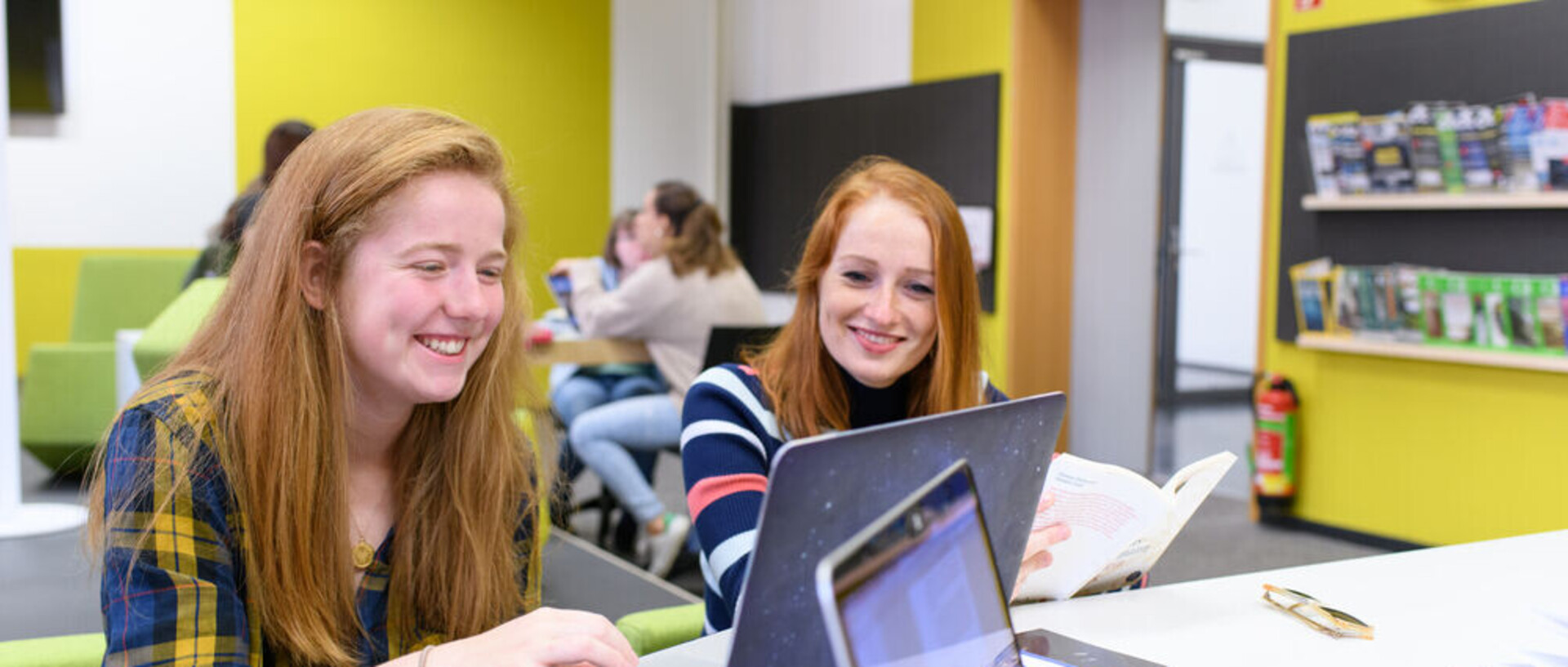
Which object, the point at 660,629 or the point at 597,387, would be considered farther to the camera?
the point at 597,387

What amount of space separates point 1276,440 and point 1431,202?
0.97 m

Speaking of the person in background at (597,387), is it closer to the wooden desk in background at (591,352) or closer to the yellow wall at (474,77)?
the wooden desk in background at (591,352)

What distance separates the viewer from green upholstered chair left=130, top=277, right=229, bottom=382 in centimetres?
299

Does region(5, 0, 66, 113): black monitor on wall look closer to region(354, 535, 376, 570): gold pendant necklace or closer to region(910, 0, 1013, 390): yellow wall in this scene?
region(910, 0, 1013, 390): yellow wall

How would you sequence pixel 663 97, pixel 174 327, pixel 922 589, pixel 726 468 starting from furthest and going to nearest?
pixel 663 97
pixel 174 327
pixel 726 468
pixel 922 589

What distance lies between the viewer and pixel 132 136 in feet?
19.6

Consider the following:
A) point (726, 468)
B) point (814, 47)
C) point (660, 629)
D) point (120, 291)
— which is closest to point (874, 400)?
point (726, 468)

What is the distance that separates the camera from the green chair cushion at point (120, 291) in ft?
16.9

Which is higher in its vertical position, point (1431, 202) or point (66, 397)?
point (1431, 202)

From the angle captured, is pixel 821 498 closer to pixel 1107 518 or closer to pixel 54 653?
pixel 1107 518

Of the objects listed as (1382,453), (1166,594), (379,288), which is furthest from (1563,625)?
(1382,453)

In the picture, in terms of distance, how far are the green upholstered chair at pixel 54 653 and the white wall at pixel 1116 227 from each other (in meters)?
4.58

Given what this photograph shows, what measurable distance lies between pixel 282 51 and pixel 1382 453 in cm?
529

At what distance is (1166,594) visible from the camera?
1.44 meters
